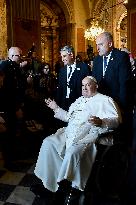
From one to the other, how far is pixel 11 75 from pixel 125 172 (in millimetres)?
2037

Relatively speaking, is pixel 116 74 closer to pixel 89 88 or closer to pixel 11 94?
pixel 89 88

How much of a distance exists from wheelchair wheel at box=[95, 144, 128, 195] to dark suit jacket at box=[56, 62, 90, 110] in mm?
1426

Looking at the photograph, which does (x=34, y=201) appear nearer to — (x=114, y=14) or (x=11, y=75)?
(x=11, y=75)

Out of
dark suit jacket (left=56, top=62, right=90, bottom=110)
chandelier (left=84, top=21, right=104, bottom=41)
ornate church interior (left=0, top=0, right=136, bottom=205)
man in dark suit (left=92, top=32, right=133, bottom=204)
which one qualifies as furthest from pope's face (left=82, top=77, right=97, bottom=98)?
chandelier (left=84, top=21, right=104, bottom=41)

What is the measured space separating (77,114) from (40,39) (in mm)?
8309

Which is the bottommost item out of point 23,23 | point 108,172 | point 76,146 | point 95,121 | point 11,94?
point 108,172

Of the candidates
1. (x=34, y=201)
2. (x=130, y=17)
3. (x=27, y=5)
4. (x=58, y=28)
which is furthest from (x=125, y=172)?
(x=58, y=28)

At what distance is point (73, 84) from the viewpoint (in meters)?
4.31

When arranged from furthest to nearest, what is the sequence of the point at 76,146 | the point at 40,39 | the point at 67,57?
the point at 40,39
the point at 67,57
the point at 76,146

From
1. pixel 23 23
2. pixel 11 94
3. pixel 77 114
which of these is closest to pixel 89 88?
pixel 77 114

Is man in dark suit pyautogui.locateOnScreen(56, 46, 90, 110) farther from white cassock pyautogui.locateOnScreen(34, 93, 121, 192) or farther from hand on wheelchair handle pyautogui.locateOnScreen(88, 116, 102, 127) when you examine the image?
hand on wheelchair handle pyautogui.locateOnScreen(88, 116, 102, 127)

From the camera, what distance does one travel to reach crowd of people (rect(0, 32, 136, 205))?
9.46 feet

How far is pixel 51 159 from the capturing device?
3.21 metres

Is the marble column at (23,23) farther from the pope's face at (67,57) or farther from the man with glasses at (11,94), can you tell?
Answer: the pope's face at (67,57)
